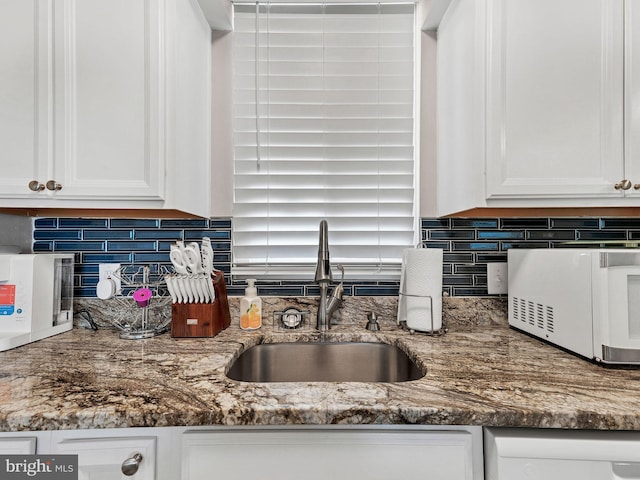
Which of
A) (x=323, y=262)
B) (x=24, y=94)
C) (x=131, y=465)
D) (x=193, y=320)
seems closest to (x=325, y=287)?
(x=323, y=262)

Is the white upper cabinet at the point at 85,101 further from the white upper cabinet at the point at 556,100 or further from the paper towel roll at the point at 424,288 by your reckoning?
the white upper cabinet at the point at 556,100

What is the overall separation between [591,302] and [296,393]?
2.80 ft

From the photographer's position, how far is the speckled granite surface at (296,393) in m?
0.73

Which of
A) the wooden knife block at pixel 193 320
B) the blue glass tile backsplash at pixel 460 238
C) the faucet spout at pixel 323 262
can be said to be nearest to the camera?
the wooden knife block at pixel 193 320

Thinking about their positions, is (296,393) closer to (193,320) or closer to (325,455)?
(325,455)

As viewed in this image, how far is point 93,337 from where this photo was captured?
4.29 ft

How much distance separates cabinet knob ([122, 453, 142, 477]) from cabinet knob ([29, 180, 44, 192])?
881mm

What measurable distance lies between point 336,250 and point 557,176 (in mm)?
857

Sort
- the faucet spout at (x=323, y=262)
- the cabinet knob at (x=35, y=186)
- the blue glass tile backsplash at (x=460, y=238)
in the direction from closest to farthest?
1. the cabinet knob at (x=35, y=186)
2. the faucet spout at (x=323, y=262)
3. the blue glass tile backsplash at (x=460, y=238)

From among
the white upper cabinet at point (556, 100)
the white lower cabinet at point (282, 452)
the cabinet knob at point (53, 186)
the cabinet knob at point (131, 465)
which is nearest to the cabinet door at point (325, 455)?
the white lower cabinet at point (282, 452)

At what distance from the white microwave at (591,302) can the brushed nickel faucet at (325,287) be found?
725 mm

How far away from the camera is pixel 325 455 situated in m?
0.79

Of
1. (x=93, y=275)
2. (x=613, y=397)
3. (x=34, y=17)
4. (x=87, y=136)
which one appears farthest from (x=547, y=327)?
(x=34, y=17)

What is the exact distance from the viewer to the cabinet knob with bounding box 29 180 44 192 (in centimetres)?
112
